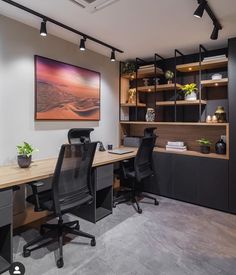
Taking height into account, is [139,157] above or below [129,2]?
below

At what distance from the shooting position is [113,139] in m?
4.24

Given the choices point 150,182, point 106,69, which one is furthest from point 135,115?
point 150,182

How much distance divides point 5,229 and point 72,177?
2.43ft

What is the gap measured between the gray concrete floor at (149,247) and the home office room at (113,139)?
0.04 ft

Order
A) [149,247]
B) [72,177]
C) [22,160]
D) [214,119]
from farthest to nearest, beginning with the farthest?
[214,119]
[22,160]
[149,247]
[72,177]

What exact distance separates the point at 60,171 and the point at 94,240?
0.86 m

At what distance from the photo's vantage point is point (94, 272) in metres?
1.92

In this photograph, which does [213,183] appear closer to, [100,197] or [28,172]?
[100,197]

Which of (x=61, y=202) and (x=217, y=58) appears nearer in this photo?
(x=61, y=202)

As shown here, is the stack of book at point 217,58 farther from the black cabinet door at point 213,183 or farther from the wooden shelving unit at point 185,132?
the black cabinet door at point 213,183

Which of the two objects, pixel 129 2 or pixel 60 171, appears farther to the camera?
pixel 129 2

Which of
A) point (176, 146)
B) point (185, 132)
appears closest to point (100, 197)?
point (176, 146)

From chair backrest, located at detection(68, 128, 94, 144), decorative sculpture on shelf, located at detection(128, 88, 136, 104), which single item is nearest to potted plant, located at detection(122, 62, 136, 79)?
decorative sculpture on shelf, located at detection(128, 88, 136, 104)

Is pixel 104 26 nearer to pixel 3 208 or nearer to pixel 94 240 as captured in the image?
pixel 3 208
